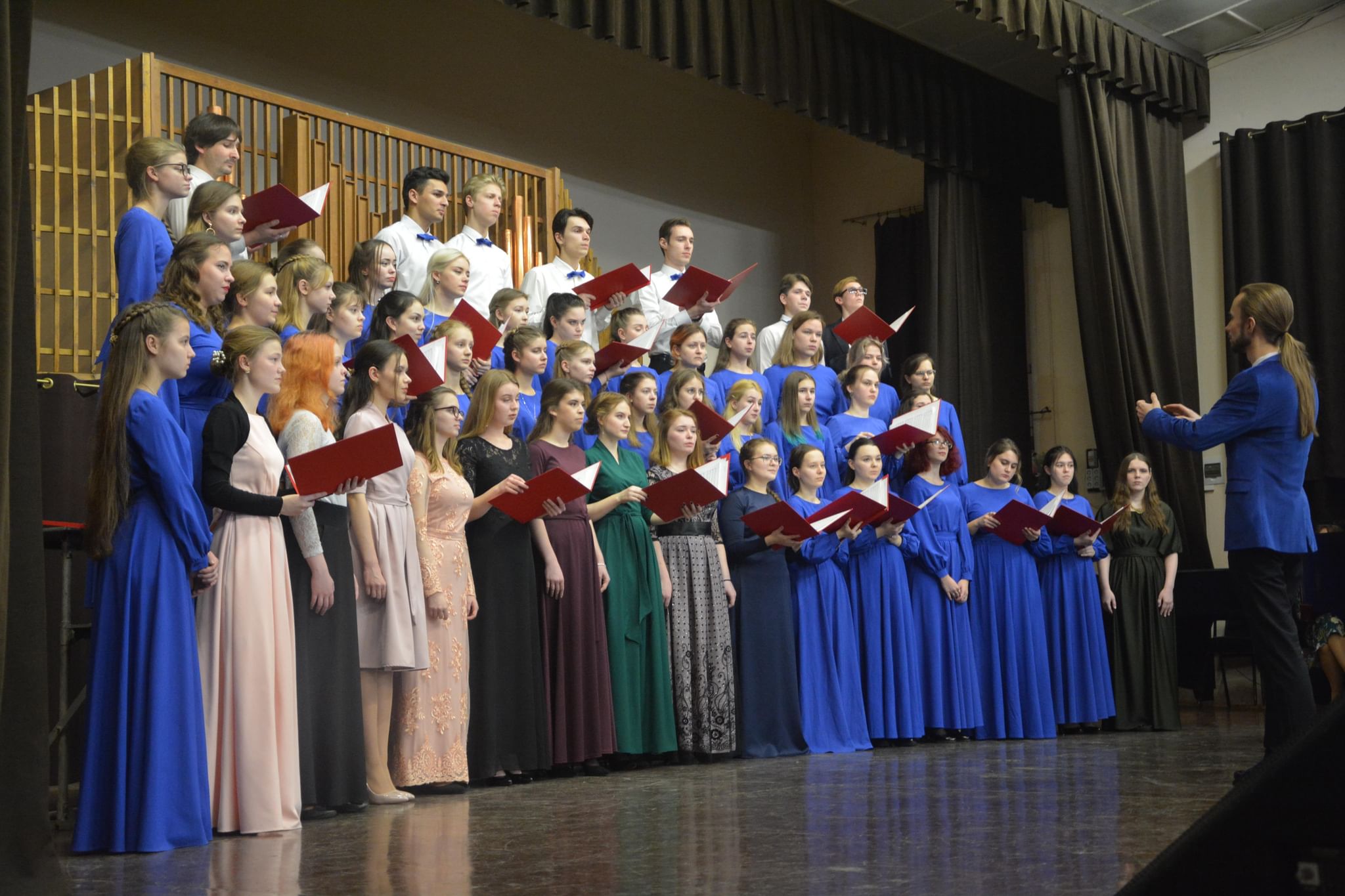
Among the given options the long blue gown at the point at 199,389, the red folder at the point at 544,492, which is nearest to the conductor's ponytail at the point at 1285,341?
the red folder at the point at 544,492

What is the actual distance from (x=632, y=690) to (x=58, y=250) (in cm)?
302

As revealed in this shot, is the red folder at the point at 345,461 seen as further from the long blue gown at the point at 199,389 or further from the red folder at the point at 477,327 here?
the red folder at the point at 477,327

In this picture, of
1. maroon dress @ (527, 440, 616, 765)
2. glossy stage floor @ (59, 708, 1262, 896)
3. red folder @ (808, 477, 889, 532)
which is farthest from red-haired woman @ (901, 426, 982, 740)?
maroon dress @ (527, 440, 616, 765)

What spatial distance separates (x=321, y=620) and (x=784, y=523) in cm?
193

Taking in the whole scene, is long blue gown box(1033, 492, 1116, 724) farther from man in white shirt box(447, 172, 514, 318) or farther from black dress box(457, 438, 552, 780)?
black dress box(457, 438, 552, 780)

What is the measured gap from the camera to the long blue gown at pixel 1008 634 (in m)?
6.07

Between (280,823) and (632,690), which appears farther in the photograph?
(632,690)

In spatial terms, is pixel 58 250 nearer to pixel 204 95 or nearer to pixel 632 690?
pixel 204 95

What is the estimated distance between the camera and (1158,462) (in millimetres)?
8156

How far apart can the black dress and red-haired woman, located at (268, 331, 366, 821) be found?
568 mm

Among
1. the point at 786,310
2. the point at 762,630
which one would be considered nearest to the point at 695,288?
the point at 786,310

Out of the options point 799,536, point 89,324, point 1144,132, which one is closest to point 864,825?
point 799,536

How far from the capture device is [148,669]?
304 centimetres

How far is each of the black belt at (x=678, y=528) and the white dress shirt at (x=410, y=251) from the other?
1350 millimetres
